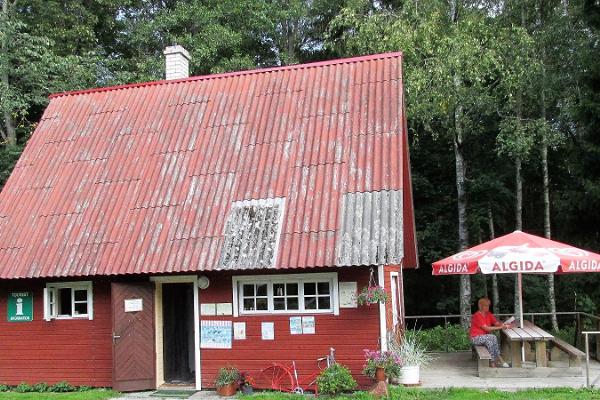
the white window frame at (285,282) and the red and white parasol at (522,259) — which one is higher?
the red and white parasol at (522,259)

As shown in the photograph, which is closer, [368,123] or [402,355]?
[402,355]

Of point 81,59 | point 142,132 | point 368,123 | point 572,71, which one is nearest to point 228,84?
point 142,132

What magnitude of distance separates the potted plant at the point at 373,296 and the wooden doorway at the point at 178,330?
3.78 metres

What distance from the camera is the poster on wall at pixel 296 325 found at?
36.8 feet

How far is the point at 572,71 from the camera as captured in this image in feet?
67.7

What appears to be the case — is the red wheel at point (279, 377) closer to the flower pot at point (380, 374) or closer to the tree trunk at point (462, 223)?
the flower pot at point (380, 374)

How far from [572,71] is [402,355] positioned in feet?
46.4

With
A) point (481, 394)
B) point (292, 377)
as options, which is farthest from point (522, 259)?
point (292, 377)

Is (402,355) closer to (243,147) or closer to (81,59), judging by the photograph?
(243,147)

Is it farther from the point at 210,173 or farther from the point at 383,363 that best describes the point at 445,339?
the point at 210,173

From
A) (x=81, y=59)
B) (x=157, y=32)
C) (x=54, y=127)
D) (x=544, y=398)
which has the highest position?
(x=157, y=32)

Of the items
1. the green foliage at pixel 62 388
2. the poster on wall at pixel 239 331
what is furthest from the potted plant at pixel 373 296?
the green foliage at pixel 62 388

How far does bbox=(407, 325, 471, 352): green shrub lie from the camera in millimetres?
15336

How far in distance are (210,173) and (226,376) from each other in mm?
4275
